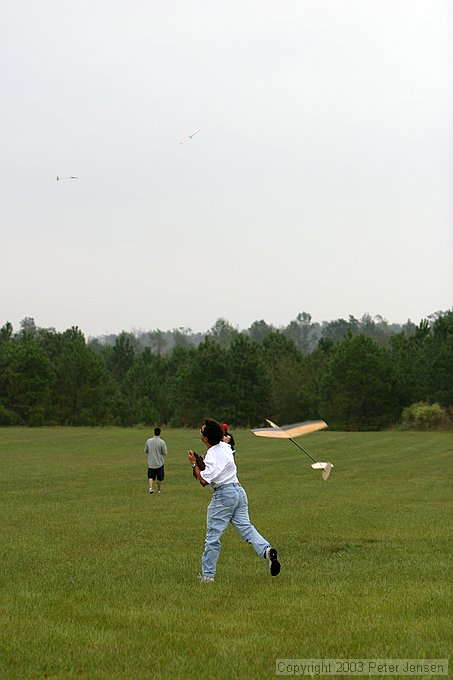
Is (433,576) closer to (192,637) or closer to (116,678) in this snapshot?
(192,637)

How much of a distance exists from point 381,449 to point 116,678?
42309mm

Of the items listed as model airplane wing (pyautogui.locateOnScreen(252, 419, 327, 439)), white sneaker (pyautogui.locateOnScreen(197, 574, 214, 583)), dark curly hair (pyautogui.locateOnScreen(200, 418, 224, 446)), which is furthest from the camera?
model airplane wing (pyautogui.locateOnScreen(252, 419, 327, 439))

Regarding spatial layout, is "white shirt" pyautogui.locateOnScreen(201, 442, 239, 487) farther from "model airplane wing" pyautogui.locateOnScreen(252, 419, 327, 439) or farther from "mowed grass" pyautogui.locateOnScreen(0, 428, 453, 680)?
"mowed grass" pyautogui.locateOnScreen(0, 428, 453, 680)

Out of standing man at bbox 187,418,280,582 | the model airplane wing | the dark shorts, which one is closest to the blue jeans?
standing man at bbox 187,418,280,582

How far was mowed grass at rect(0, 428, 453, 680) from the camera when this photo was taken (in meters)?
7.93

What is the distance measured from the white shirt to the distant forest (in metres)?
78.9

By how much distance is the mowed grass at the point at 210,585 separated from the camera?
26.0ft

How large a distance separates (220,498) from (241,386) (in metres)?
92.8

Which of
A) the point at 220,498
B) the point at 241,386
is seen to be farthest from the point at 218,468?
the point at 241,386

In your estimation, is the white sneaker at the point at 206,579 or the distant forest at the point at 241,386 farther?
the distant forest at the point at 241,386

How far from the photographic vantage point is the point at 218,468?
1175 cm

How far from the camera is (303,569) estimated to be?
12484 millimetres

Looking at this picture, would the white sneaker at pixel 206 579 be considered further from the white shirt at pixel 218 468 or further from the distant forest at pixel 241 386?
the distant forest at pixel 241 386

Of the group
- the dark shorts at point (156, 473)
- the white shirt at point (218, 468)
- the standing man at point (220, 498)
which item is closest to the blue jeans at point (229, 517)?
the standing man at point (220, 498)
